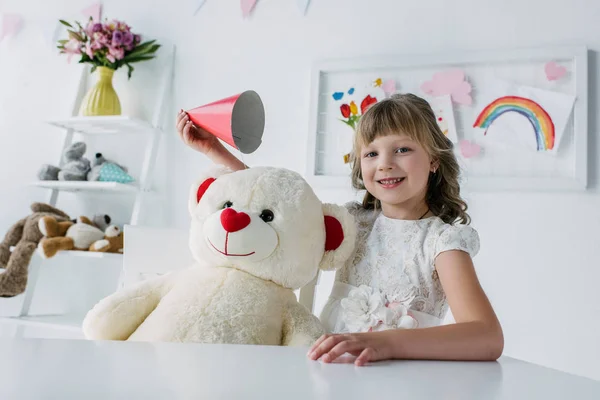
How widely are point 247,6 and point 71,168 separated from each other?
2.99 feet

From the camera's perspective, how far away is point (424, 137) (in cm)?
110

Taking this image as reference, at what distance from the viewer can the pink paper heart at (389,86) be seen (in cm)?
199

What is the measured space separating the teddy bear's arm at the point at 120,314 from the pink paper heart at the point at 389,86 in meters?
1.29

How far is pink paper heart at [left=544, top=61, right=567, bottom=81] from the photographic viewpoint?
1.81m

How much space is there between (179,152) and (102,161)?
0.29m

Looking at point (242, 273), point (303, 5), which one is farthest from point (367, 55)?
point (242, 273)

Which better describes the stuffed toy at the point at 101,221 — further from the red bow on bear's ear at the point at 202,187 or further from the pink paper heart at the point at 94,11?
the red bow on bear's ear at the point at 202,187

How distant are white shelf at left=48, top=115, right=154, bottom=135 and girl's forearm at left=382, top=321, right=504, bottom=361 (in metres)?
1.67

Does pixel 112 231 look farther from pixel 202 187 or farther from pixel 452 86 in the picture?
pixel 452 86

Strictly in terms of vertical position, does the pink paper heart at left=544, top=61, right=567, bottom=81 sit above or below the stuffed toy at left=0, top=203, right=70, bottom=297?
above

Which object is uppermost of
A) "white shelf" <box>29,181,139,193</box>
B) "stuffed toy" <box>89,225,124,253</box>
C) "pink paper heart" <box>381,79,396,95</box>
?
"pink paper heart" <box>381,79,396,95</box>

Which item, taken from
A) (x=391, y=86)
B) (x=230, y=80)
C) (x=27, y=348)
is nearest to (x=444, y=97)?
(x=391, y=86)

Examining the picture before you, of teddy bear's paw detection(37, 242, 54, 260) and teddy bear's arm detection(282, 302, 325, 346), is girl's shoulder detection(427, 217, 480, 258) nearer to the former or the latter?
teddy bear's arm detection(282, 302, 325, 346)

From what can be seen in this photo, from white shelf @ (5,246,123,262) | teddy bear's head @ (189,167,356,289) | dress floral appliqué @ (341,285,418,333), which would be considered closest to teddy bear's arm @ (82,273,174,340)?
teddy bear's head @ (189,167,356,289)
